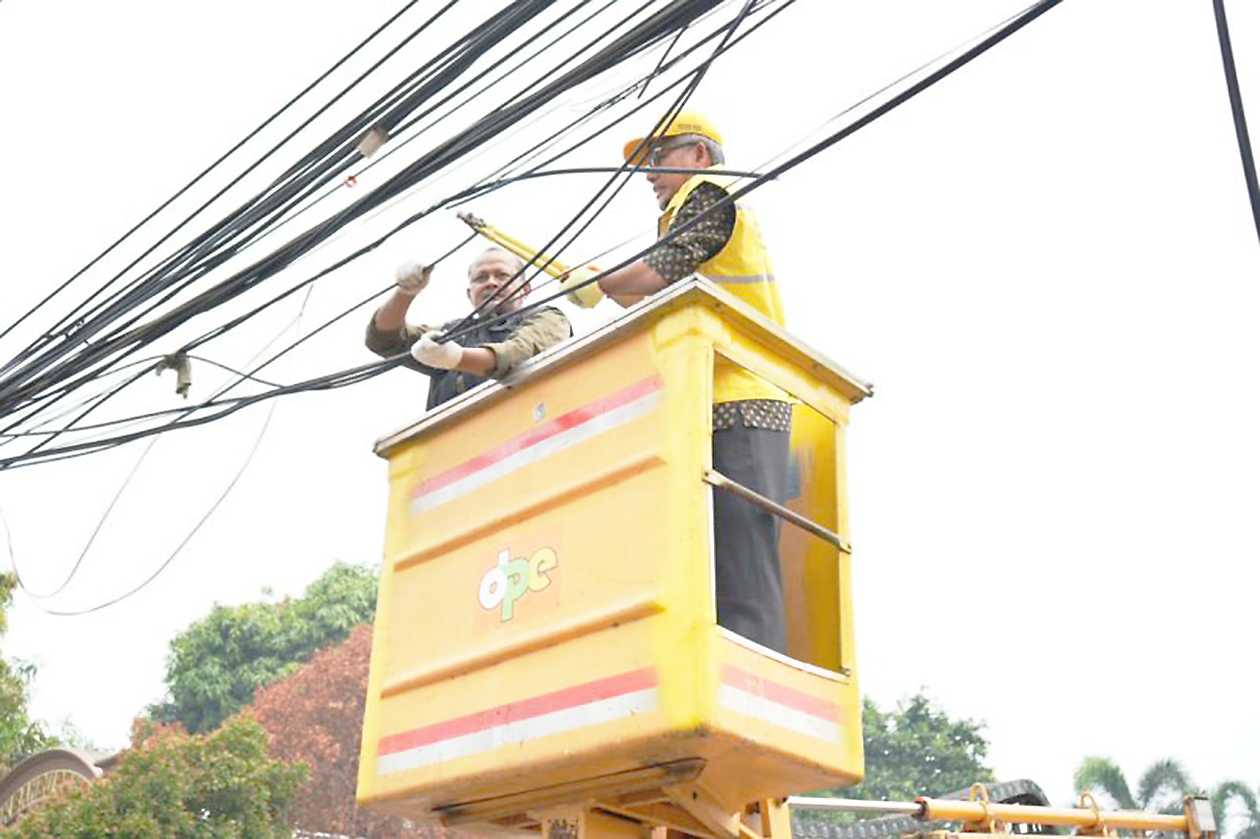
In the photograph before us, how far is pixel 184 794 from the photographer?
15.2 m

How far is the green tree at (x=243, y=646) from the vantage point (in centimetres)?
3027

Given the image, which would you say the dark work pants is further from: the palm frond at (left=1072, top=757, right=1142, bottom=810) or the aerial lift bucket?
the palm frond at (left=1072, top=757, right=1142, bottom=810)

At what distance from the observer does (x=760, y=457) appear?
3.79 metres

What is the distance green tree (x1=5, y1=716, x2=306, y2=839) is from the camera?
14195 mm

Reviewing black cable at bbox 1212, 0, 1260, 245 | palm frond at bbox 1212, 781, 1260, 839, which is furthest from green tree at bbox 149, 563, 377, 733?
black cable at bbox 1212, 0, 1260, 245

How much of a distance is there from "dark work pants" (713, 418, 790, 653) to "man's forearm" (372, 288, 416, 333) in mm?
1178

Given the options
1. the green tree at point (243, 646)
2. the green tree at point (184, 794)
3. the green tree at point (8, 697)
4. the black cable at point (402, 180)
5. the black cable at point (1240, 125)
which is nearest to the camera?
the black cable at point (1240, 125)

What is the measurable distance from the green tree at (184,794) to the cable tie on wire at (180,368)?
32.5 ft

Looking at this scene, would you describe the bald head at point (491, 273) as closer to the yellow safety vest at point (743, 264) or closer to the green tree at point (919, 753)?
the yellow safety vest at point (743, 264)

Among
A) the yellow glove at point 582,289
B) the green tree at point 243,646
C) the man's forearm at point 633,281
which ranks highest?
the green tree at point 243,646

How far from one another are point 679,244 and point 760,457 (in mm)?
667

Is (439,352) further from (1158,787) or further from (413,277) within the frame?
(1158,787)

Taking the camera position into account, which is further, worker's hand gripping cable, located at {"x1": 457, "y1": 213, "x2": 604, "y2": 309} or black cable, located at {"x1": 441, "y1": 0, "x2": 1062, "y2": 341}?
worker's hand gripping cable, located at {"x1": 457, "y1": 213, "x2": 604, "y2": 309}

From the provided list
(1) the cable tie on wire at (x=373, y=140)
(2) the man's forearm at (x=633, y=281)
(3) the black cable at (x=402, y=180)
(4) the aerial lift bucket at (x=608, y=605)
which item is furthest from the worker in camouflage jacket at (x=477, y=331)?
(1) the cable tie on wire at (x=373, y=140)
